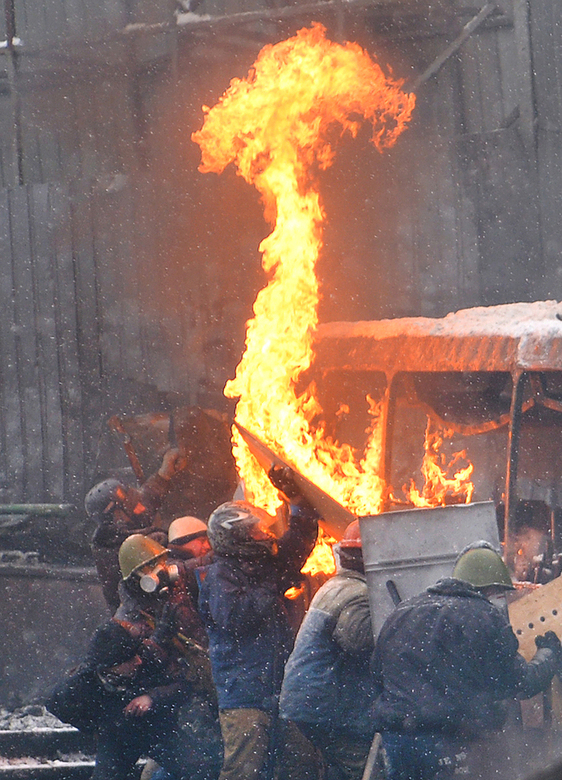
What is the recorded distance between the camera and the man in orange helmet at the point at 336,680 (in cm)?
482

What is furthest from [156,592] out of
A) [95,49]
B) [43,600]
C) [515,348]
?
[95,49]

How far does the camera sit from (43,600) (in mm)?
9695

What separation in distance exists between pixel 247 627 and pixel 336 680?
25.6 inches

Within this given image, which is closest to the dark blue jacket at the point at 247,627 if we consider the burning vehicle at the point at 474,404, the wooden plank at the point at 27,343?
the burning vehicle at the point at 474,404

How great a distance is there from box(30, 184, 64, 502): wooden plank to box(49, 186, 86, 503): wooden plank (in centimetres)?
6

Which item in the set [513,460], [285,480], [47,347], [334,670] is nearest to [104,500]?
[285,480]

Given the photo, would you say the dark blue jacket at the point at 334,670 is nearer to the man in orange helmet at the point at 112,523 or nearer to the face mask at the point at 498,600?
the face mask at the point at 498,600

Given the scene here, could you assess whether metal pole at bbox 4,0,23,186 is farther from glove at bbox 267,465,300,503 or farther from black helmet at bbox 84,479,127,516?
glove at bbox 267,465,300,503

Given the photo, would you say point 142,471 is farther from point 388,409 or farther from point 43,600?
point 388,409

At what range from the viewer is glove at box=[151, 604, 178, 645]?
212 inches

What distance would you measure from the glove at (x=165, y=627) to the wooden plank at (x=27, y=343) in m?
5.87

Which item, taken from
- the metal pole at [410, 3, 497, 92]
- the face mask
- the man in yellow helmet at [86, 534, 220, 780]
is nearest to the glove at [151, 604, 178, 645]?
the man in yellow helmet at [86, 534, 220, 780]

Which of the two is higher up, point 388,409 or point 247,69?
point 247,69

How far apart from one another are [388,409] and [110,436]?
370 centimetres
